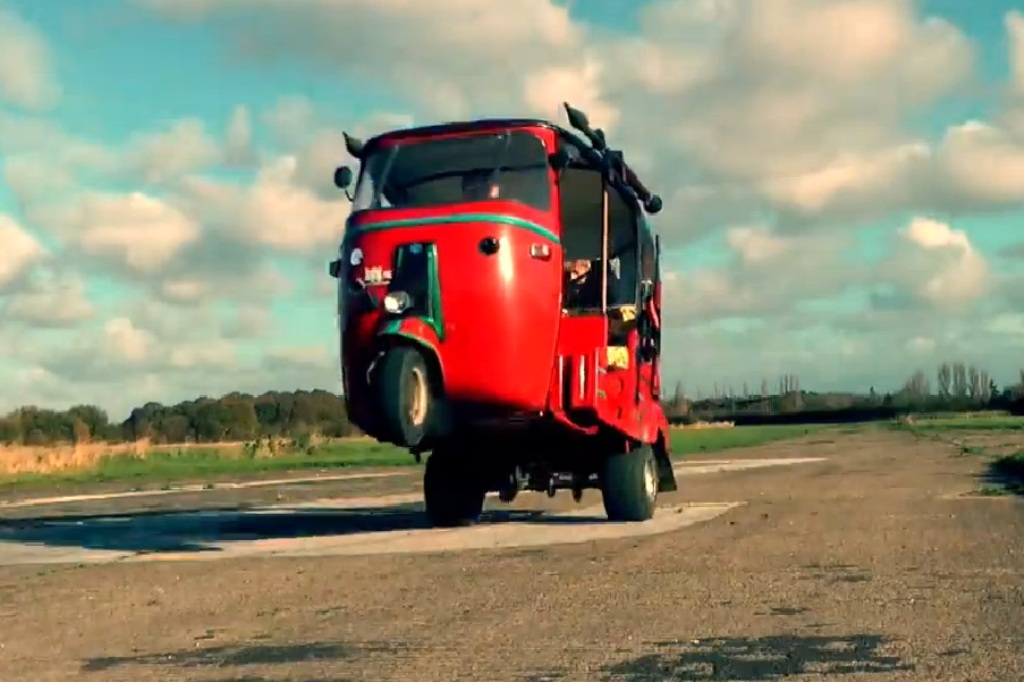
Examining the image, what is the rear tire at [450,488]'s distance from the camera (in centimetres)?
1617

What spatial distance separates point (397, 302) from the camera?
39.7 ft

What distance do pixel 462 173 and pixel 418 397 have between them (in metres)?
2.45

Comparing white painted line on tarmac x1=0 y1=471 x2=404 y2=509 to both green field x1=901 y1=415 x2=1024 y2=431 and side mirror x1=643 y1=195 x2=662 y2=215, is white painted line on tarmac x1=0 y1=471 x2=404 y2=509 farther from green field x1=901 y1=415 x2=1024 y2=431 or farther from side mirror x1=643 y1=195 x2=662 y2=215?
green field x1=901 y1=415 x2=1024 y2=431

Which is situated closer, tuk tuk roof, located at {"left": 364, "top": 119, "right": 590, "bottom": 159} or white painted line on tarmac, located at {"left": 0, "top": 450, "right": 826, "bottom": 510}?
tuk tuk roof, located at {"left": 364, "top": 119, "right": 590, "bottom": 159}

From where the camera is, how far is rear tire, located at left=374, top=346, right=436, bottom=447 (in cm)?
1175

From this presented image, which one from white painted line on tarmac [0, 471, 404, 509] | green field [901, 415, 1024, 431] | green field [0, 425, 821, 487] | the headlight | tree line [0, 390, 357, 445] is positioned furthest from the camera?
tree line [0, 390, 357, 445]

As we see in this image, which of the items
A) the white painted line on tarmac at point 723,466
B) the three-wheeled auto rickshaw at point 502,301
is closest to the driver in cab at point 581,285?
the three-wheeled auto rickshaw at point 502,301

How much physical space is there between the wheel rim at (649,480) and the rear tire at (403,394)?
13.8 feet

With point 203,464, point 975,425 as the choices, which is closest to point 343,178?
point 203,464

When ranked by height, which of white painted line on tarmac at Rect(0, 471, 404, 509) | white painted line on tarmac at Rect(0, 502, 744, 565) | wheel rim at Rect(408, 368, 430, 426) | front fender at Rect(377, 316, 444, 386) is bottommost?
white painted line on tarmac at Rect(0, 471, 404, 509)

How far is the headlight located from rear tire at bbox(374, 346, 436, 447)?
0.36m

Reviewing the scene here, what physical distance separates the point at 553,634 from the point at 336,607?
211 centimetres

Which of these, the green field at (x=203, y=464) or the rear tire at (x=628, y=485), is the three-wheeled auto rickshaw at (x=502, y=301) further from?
the green field at (x=203, y=464)

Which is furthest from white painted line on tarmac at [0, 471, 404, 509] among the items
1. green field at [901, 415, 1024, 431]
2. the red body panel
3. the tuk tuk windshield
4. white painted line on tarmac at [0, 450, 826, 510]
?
green field at [901, 415, 1024, 431]
